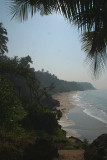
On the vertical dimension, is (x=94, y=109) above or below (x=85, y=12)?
below

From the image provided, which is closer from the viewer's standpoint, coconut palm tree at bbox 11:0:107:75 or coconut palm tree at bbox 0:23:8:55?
coconut palm tree at bbox 11:0:107:75

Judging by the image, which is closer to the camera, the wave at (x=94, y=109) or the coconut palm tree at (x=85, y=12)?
the coconut palm tree at (x=85, y=12)

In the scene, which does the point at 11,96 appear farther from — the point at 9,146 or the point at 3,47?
the point at 3,47

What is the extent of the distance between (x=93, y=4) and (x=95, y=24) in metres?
0.26

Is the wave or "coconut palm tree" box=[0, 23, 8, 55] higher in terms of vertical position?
"coconut palm tree" box=[0, 23, 8, 55]

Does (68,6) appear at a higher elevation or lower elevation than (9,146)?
higher

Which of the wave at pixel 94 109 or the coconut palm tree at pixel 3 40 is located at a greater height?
the coconut palm tree at pixel 3 40

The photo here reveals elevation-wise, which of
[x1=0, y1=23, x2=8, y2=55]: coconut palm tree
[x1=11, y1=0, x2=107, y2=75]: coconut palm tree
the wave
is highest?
[x1=0, y1=23, x2=8, y2=55]: coconut palm tree

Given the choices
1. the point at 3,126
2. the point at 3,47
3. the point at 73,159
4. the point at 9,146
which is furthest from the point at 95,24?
the point at 3,47

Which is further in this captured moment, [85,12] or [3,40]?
[3,40]

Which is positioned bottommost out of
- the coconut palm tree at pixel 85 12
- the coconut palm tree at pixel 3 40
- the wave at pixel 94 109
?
the wave at pixel 94 109

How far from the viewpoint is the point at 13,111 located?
14.8ft

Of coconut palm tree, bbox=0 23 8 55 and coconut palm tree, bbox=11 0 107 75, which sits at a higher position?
coconut palm tree, bbox=0 23 8 55

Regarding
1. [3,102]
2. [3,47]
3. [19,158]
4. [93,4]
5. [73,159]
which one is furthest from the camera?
[3,47]
